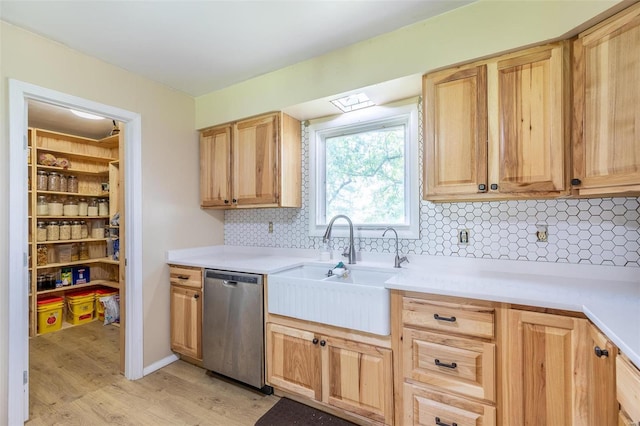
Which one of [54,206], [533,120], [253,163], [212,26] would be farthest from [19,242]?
[533,120]

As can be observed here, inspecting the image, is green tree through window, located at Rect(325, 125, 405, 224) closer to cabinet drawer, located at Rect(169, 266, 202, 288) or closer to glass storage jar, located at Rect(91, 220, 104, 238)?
cabinet drawer, located at Rect(169, 266, 202, 288)

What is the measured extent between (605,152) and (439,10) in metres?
1.13

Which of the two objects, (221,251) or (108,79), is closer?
(108,79)

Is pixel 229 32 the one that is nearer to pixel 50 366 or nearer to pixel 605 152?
pixel 605 152

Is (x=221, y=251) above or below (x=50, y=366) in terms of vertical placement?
above

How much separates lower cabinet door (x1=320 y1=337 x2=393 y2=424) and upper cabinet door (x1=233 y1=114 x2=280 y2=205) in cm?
125

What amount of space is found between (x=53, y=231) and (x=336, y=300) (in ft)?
12.0

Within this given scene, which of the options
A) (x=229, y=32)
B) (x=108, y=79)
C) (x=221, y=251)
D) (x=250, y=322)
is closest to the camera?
(x=229, y=32)

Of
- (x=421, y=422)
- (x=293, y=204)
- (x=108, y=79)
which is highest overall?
(x=108, y=79)

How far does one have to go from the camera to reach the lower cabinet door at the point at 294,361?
1.81 m

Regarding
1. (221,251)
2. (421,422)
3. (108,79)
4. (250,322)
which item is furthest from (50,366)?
(421,422)

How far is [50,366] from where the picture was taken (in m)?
2.50

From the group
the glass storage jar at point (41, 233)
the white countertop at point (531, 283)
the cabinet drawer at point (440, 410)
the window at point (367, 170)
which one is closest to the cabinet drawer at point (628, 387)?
the white countertop at point (531, 283)

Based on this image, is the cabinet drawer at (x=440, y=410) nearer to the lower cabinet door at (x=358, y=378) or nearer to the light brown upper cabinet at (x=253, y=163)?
the lower cabinet door at (x=358, y=378)
